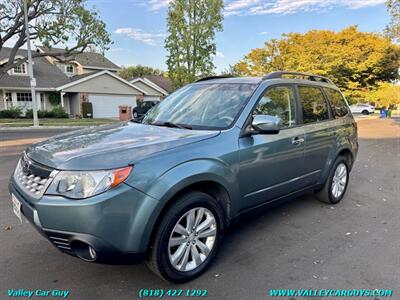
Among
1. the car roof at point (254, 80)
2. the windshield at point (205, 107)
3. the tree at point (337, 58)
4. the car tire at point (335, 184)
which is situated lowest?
the car tire at point (335, 184)

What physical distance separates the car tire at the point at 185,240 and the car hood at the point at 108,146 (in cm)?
50

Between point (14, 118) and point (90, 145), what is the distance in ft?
83.5

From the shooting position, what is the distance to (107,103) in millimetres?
30000

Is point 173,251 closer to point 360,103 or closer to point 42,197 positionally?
point 42,197

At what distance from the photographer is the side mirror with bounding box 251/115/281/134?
312 centimetres

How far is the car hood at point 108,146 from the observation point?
7.71ft

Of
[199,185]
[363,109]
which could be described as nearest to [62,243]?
[199,185]

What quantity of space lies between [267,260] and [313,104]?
7.25 feet

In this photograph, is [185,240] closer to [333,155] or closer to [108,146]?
[108,146]

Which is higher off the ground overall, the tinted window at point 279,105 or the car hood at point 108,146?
the tinted window at point 279,105

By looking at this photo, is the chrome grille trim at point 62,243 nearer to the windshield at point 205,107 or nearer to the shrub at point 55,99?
the windshield at point 205,107

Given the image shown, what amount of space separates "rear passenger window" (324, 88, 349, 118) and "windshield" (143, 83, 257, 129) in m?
1.78

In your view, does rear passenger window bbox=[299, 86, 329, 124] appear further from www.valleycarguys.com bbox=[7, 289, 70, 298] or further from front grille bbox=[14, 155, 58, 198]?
www.valleycarguys.com bbox=[7, 289, 70, 298]

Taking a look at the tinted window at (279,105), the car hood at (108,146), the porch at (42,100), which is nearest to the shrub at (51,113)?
the porch at (42,100)
